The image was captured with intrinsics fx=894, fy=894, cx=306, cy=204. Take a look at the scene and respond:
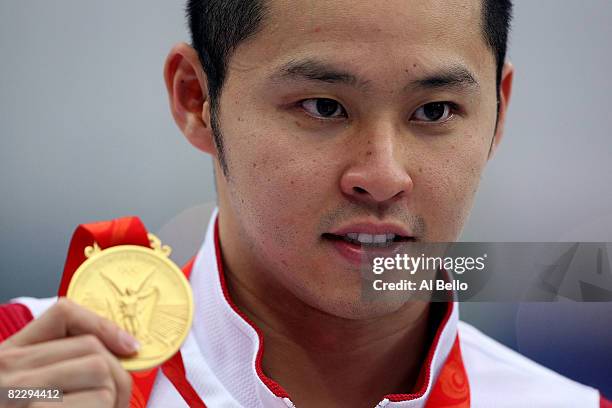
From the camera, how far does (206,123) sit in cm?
183

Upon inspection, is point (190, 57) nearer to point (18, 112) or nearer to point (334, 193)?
point (334, 193)

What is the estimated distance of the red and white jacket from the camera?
69.0 inches

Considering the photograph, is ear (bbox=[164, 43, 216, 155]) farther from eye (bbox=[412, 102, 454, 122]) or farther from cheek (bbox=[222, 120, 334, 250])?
eye (bbox=[412, 102, 454, 122])

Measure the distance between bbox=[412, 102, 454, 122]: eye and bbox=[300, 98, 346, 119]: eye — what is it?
0.14 metres

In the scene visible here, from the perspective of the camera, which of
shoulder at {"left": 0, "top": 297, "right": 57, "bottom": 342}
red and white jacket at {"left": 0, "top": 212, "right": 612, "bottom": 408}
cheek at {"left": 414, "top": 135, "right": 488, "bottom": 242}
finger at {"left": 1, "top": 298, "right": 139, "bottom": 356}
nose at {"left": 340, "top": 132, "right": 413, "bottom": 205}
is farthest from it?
shoulder at {"left": 0, "top": 297, "right": 57, "bottom": 342}

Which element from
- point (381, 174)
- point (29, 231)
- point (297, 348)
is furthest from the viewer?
point (29, 231)

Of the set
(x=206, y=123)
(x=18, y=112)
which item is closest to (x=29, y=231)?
(x=18, y=112)

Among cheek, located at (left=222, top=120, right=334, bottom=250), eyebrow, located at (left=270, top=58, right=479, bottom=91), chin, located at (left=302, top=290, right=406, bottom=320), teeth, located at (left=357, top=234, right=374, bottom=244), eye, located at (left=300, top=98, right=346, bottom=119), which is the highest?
eyebrow, located at (left=270, top=58, right=479, bottom=91)

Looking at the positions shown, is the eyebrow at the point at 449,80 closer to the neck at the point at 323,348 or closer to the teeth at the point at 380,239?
the teeth at the point at 380,239

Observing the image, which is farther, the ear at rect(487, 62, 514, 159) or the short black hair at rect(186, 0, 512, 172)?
the ear at rect(487, 62, 514, 159)

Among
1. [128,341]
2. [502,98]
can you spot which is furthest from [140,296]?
[502,98]

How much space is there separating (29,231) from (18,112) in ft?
1.18

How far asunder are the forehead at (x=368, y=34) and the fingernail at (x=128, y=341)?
581 mm

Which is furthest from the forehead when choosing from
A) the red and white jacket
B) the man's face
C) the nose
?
the red and white jacket
